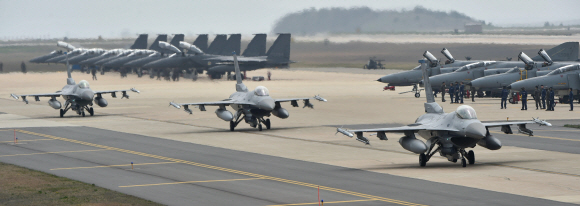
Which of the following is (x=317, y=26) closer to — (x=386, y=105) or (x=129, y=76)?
(x=129, y=76)

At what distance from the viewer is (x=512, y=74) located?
51.3 m

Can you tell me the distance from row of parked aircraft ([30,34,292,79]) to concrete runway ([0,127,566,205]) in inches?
2269

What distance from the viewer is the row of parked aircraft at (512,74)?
46969 mm

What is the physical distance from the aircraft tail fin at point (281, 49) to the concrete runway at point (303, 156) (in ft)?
129

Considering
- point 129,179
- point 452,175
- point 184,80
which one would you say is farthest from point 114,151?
point 184,80

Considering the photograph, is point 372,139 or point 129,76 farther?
point 129,76

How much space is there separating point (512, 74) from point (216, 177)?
3523cm

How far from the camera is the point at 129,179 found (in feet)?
67.4

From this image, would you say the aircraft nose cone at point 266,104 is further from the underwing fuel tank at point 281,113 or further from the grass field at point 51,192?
the grass field at point 51,192

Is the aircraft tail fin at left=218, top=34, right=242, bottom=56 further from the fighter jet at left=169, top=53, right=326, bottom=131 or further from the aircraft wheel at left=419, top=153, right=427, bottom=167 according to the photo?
the aircraft wheel at left=419, top=153, right=427, bottom=167

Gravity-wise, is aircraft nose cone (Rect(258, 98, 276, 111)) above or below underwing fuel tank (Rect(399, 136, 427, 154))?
below

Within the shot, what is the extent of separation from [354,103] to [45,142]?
82.4ft

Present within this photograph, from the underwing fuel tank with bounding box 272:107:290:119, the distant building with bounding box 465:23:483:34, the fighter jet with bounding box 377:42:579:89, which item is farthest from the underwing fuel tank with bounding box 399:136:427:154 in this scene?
the distant building with bounding box 465:23:483:34

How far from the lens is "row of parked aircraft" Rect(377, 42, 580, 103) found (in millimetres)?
46969
